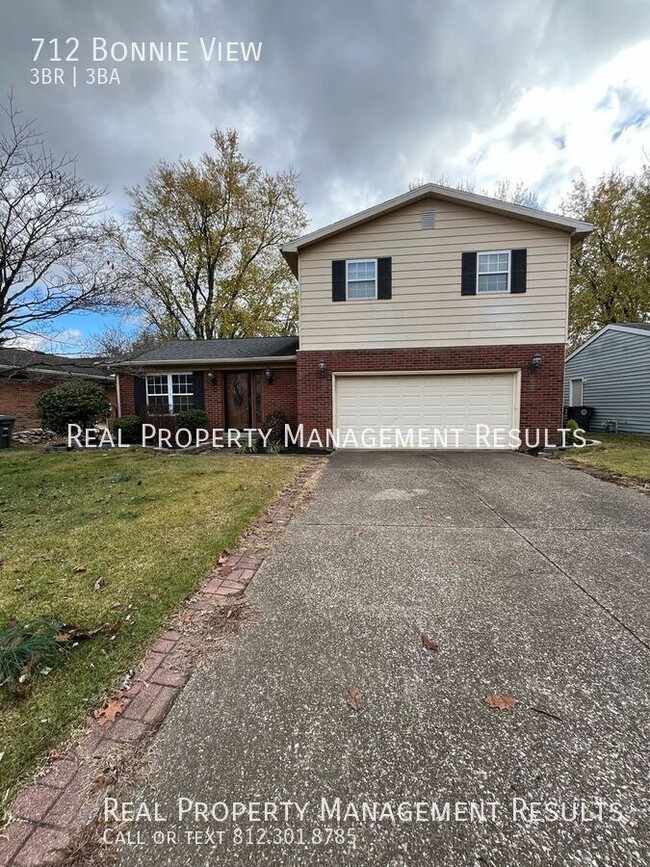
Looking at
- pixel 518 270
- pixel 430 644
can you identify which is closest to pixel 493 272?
pixel 518 270

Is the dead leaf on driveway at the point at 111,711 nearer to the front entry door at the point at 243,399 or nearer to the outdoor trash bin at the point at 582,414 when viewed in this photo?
the front entry door at the point at 243,399

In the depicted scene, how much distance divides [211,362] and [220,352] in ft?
3.24

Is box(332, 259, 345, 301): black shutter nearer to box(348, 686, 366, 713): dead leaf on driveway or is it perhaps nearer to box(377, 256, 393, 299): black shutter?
box(377, 256, 393, 299): black shutter

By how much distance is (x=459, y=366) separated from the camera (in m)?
9.87

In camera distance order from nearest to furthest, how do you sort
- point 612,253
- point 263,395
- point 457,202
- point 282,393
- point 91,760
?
point 91,760
point 457,202
point 282,393
point 263,395
point 612,253

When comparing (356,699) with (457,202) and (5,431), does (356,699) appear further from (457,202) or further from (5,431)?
(5,431)

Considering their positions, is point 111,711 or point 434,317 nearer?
point 111,711

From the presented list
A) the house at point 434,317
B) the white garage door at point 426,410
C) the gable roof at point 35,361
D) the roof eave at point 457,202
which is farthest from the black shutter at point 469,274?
the gable roof at point 35,361

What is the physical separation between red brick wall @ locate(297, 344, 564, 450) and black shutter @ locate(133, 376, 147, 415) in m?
5.77

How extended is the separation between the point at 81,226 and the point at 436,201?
8213 mm

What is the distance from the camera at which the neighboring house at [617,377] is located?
13.5 metres

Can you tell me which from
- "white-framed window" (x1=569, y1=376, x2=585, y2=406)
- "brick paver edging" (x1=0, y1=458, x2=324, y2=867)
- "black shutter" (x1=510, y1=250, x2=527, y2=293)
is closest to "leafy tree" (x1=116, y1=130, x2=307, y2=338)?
"black shutter" (x1=510, y1=250, x2=527, y2=293)

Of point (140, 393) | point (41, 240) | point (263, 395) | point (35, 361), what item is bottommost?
point (263, 395)

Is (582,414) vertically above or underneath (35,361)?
underneath
